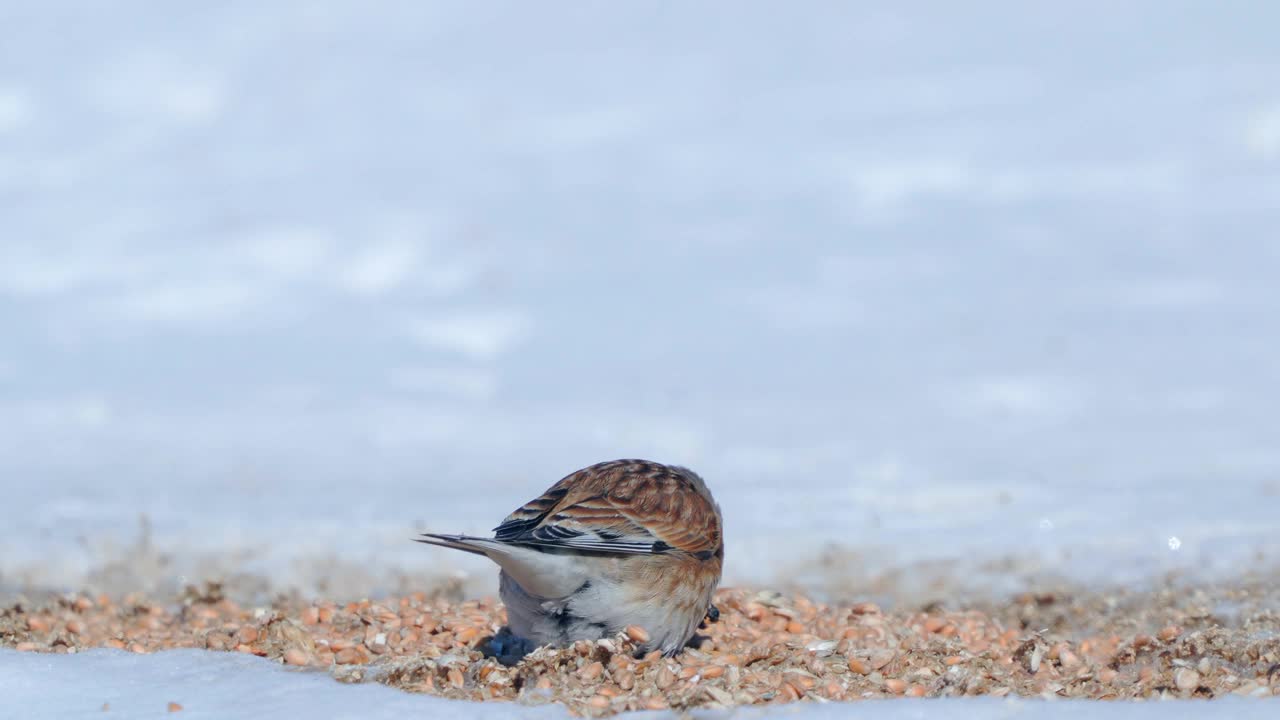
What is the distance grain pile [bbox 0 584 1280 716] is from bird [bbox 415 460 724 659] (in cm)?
9

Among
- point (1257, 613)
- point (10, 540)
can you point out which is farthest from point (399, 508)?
point (1257, 613)

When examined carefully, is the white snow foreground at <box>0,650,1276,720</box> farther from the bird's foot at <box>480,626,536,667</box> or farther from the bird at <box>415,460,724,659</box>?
the bird's foot at <box>480,626,536,667</box>

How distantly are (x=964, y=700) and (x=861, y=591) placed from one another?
141 inches

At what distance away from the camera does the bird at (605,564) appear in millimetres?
5117

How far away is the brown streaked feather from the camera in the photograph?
5.17 m

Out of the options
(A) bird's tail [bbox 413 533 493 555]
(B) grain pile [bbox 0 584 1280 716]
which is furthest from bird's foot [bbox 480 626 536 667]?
(A) bird's tail [bbox 413 533 493 555]

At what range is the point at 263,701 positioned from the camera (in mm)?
4707

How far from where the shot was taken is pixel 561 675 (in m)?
5.12

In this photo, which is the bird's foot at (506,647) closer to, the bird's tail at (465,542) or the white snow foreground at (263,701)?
the bird's tail at (465,542)

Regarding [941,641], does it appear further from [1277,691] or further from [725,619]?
[1277,691]

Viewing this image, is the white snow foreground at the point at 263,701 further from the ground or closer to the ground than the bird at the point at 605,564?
closer to the ground

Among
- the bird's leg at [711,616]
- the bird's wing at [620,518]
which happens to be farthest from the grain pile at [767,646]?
the bird's wing at [620,518]

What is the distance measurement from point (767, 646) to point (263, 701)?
1.95 meters

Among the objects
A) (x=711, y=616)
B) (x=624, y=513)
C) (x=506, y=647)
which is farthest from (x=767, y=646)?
(x=506, y=647)
